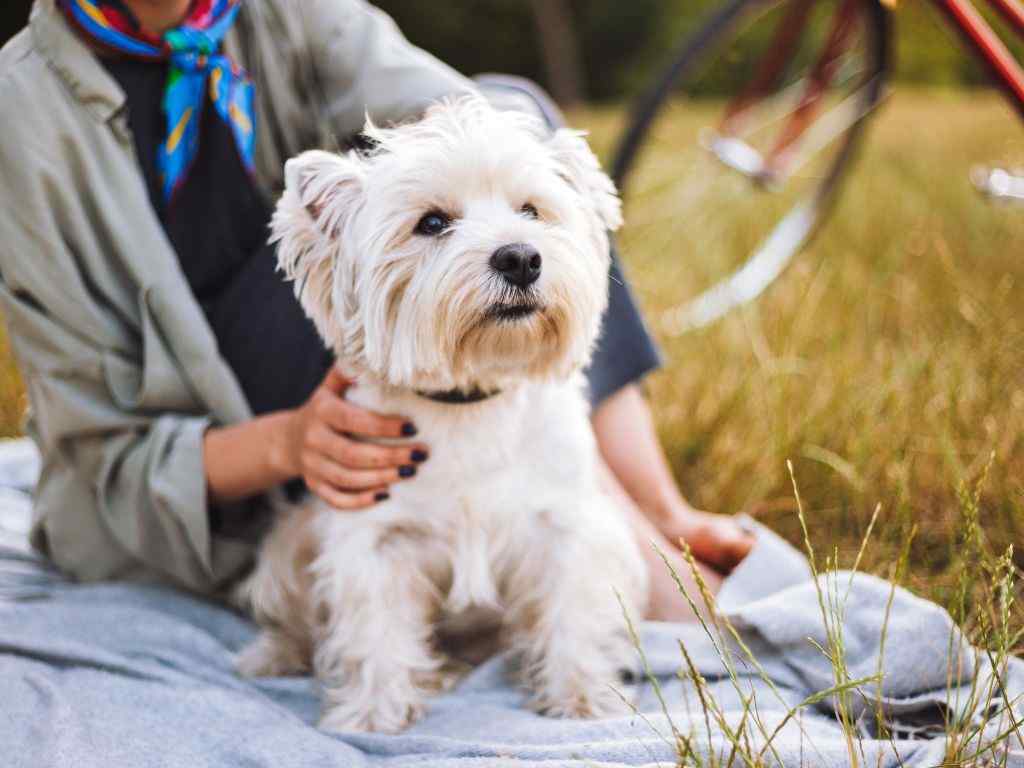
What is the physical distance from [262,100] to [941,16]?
151cm

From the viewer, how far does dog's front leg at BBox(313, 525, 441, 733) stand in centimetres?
172

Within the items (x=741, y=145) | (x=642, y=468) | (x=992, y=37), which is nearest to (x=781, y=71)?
(x=741, y=145)

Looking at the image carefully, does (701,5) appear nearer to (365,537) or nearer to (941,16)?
(941,16)

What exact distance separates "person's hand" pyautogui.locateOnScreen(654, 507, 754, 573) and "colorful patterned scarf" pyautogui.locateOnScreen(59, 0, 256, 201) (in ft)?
3.95

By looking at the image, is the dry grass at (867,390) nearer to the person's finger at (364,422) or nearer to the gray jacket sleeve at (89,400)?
the person's finger at (364,422)

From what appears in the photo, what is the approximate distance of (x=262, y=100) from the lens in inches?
82.5

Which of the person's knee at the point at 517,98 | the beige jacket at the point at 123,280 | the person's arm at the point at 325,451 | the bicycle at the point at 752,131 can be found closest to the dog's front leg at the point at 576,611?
the person's arm at the point at 325,451

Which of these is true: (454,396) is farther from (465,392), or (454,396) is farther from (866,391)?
(866,391)

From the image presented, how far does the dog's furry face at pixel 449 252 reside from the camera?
1.53 meters

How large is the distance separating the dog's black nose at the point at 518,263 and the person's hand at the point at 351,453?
1.11 ft

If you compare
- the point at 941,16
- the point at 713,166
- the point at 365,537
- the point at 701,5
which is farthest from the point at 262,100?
the point at 701,5

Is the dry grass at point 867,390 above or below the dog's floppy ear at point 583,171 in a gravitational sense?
below

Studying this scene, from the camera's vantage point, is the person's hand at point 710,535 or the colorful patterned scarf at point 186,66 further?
the person's hand at point 710,535

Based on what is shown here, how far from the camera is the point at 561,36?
16.2 m
